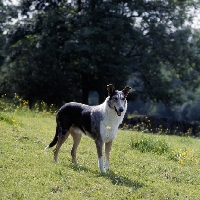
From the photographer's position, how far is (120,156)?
9.51m

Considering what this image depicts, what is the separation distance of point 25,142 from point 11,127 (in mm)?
1920

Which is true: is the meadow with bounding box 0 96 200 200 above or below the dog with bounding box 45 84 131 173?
below

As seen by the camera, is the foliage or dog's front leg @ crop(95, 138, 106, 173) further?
the foliage

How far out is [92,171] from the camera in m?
7.71

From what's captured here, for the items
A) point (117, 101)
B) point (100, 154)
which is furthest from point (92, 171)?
point (117, 101)

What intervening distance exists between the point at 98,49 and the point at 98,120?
13.8 meters

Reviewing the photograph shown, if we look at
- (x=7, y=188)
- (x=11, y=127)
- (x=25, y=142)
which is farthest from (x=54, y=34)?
(x=7, y=188)

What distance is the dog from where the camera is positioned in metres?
7.59

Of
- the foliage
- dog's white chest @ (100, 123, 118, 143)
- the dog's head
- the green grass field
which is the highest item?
the dog's head

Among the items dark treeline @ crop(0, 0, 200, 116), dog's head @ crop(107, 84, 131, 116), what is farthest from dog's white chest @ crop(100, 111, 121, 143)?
dark treeline @ crop(0, 0, 200, 116)

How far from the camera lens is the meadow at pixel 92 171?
642 cm

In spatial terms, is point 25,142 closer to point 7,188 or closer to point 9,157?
point 9,157

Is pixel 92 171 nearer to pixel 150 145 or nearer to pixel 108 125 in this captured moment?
pixel 108 125

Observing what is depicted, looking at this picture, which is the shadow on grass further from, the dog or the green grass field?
the dog
